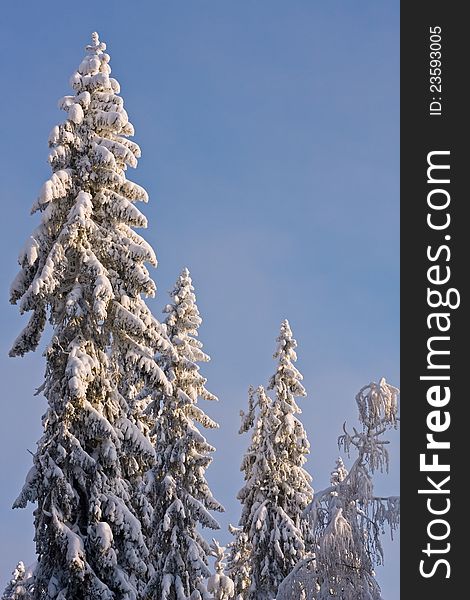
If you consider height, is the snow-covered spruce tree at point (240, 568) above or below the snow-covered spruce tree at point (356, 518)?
above

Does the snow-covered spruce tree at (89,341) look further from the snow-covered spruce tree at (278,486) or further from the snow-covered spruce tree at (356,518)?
the snow-covered spruce tree at (278,486)

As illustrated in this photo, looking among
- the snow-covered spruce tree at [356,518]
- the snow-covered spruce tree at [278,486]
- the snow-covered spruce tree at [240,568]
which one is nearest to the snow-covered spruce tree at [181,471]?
the snow-covered spruce tree at [278,486]

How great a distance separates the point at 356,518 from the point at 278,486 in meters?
18.0

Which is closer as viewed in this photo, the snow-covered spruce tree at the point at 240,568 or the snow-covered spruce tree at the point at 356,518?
the snow-covered spruce tree at the point at 356,518

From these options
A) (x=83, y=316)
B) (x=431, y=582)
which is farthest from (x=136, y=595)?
(x=431, y=582)

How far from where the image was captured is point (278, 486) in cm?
3042

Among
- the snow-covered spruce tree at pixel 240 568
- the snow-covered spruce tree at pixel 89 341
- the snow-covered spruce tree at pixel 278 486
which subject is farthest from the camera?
the snow-covered spruce tree at pixel 240 568

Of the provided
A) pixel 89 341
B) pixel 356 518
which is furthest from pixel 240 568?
pixel 356 518

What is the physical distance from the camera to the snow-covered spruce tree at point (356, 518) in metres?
12.6

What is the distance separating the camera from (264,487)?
1206 inches

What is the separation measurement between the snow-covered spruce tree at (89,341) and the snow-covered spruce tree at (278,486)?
1052 centimetres

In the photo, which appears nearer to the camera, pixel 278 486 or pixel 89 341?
pixel 89 341

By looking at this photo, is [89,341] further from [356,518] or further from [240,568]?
[240,568]

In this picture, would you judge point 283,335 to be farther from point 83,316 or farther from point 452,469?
point 452,469
